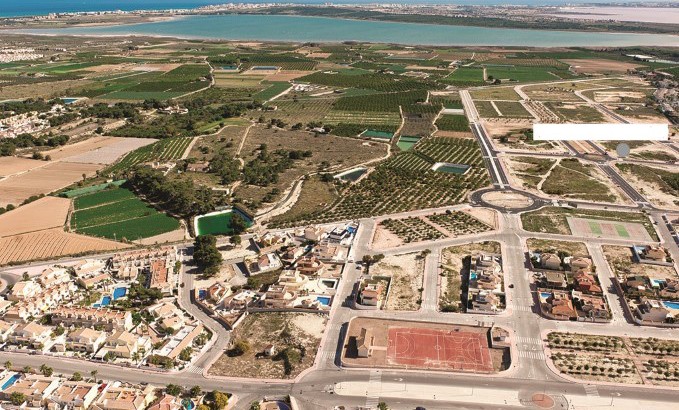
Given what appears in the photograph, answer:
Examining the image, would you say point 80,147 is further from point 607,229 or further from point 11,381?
point 607,229

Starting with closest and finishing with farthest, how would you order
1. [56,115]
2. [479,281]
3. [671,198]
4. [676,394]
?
[676,394], [479,281], [671,198], [56,115]

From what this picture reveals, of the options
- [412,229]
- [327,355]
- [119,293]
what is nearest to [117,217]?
[119,293]

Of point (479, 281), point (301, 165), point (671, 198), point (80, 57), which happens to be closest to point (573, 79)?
point (671, 198)

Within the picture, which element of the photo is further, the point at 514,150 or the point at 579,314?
the point at 514,150

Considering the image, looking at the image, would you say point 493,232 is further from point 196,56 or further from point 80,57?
point 80,57

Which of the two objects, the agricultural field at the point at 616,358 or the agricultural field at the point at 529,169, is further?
the agricultural field at the point at 529,169

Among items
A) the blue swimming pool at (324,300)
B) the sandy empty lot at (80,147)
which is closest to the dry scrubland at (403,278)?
the blue swimming pool at (324,300)

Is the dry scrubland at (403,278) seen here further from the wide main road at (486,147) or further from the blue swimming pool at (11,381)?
the blue swimming pool at (11,381)
